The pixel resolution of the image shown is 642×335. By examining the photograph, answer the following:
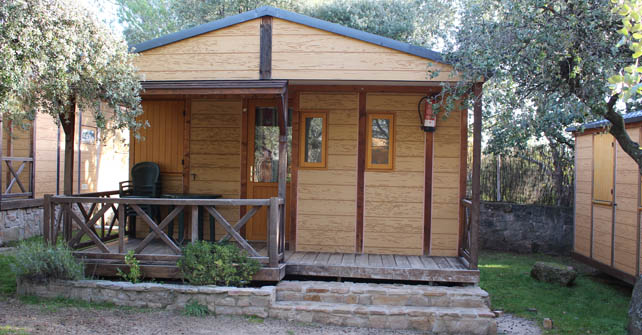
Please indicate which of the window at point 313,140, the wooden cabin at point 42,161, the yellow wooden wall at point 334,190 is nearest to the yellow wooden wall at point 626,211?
the yellow wooden wall at point 334,190

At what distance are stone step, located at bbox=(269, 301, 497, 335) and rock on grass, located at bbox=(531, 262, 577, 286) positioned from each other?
270cm

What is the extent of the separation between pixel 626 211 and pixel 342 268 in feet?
14.2

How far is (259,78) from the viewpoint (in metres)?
5.83

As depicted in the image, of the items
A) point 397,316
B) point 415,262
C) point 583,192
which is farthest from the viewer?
point 583,192

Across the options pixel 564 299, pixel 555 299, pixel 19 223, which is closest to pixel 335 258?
pixel 555 299

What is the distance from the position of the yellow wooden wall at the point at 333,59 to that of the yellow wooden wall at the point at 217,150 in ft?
4.48

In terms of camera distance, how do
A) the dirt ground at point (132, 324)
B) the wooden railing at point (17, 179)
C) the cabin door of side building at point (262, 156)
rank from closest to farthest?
the dirt ground at point (132, 324)
the cabin door of side building at point (262, 156)
the wooden railing at point (17, 179)

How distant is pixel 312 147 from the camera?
647 centimetres

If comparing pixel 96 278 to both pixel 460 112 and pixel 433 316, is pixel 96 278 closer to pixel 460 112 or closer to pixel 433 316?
pixel 433 316

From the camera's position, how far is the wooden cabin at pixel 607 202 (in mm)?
6566

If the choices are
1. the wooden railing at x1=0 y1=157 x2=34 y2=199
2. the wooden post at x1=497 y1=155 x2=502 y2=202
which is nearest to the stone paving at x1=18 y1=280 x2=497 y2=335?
the wooden railing at x1=0 y1=157 x2=34 y2=199

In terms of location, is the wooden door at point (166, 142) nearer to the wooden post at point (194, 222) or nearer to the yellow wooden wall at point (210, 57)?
the yellow wooden wall at point (210, 57)

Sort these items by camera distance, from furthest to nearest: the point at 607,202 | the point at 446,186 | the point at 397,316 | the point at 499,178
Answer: the point at 499,178, the point at 607,202, the point at 446,186, the point at 397,316

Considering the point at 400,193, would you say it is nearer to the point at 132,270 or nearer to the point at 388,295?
the point at 388,295
